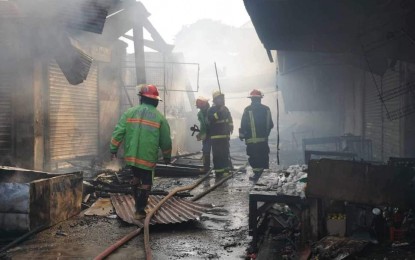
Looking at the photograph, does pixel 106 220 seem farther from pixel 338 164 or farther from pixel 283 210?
pixel 338 164

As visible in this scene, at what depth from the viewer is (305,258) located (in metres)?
3.82

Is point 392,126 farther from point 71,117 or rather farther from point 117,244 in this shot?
point 71,117

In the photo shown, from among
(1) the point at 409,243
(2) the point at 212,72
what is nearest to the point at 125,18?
(1) the point at 409,243

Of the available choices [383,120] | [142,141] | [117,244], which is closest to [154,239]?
[117,244]

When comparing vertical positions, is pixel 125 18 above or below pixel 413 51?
above

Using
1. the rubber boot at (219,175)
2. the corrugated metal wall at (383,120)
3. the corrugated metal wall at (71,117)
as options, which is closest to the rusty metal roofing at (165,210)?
the rubber boot at (219,175)

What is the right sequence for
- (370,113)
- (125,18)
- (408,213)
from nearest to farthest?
1. (408,213)
2. (370,113)
3. (125,18)

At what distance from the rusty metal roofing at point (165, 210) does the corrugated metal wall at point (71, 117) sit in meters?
5.25

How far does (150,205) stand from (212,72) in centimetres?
4168

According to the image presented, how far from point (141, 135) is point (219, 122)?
3942 millimetres

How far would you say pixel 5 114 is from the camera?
9750mm

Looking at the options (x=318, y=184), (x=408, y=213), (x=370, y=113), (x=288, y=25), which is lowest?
(x=408, y=213)

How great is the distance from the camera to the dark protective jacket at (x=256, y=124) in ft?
29.2

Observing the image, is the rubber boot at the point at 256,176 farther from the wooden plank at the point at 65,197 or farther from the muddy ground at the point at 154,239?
the wooden plank at the point at 65,197
